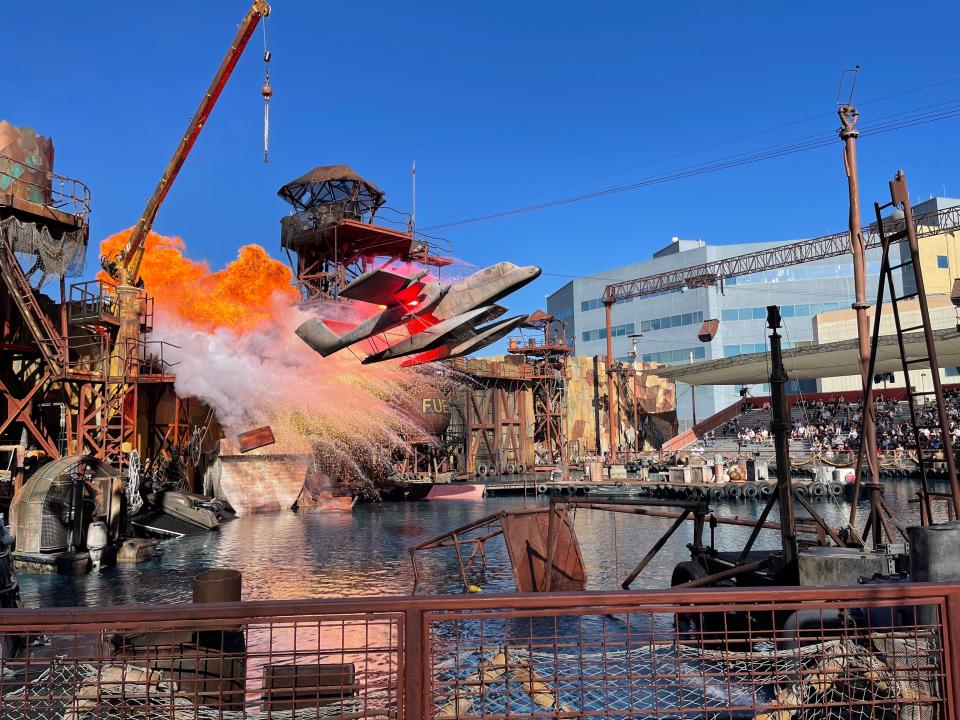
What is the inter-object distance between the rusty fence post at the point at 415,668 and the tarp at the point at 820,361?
4225 cm

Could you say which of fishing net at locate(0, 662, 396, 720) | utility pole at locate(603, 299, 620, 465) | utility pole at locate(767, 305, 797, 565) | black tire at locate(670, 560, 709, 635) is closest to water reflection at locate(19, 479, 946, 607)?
black tire at locate(670, 560, 709, 635)

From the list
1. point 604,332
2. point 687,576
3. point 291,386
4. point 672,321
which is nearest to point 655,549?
point 687,576

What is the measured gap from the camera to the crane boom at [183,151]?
1385 inches

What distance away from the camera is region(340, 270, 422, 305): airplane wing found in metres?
15.4

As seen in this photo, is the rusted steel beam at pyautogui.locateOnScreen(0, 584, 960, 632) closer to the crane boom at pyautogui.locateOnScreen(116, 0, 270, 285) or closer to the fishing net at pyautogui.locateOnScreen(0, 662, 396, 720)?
the fishing net at pyautogui.locateOnScreen(0, 662, 396, 720)

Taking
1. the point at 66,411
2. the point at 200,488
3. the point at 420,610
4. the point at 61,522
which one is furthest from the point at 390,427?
the point at 420,610

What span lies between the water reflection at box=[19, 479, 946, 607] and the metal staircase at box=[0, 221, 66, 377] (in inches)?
334

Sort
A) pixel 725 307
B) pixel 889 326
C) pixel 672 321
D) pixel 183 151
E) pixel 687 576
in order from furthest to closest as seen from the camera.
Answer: pixel 672 321 → pixel 725 307 → pixel 889 326 → pixel 183 151 → pixel 687 576

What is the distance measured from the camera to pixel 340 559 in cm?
2288

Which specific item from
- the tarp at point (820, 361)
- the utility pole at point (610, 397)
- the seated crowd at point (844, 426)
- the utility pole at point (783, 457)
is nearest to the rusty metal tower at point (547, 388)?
the utility pole at point (610, 397)

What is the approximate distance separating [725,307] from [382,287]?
246 ft

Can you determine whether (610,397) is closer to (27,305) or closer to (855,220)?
(855,220)

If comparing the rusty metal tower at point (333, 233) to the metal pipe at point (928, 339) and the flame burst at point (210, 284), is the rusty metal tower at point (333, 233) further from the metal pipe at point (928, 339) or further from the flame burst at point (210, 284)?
the metal pipe at point (928, 339)

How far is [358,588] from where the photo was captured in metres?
18.4
